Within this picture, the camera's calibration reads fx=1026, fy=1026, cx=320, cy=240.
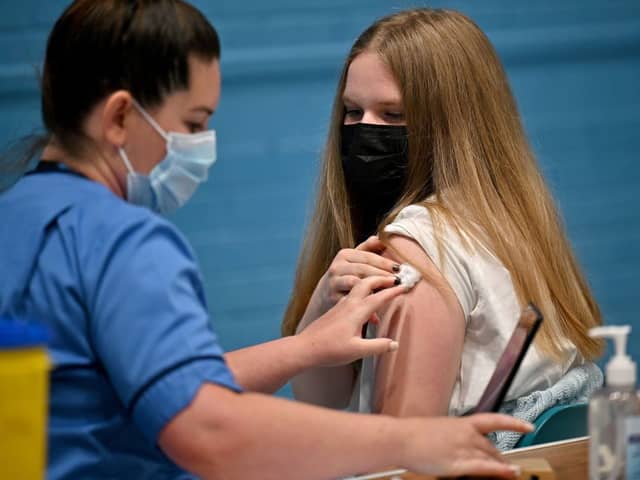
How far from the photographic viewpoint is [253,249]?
397cm

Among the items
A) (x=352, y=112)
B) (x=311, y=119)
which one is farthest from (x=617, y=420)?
(x=311, y=119)

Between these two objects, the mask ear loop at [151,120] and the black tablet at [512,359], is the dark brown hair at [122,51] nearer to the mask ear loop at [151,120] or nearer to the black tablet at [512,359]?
the mask ear loop at [151,120]

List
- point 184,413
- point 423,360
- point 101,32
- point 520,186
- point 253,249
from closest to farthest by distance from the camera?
point 184,413 < point 101,32 < point 423,360 < point 520,186 < point 253,249

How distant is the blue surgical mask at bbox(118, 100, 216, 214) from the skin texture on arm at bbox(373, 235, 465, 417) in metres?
0.50

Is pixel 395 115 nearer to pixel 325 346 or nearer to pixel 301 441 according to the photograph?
pixel 325 346

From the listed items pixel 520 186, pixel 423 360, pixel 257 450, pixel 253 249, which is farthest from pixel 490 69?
pixel 253 249

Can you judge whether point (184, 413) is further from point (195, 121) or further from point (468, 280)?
point (468, 280)

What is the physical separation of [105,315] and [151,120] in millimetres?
276

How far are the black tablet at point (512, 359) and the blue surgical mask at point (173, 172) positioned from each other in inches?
18.4

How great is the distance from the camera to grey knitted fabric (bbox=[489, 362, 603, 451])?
1.73 m

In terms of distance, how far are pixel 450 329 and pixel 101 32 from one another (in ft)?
2.63

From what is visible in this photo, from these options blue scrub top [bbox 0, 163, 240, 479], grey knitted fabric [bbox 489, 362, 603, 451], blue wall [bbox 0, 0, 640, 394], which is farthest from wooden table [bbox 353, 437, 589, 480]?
blue wall [bbox 0, 0, 640, 394]

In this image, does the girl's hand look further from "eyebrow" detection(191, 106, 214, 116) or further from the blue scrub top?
"eyebrow" detection(191, 106, 214, 116)

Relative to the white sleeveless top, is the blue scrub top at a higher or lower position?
higher
